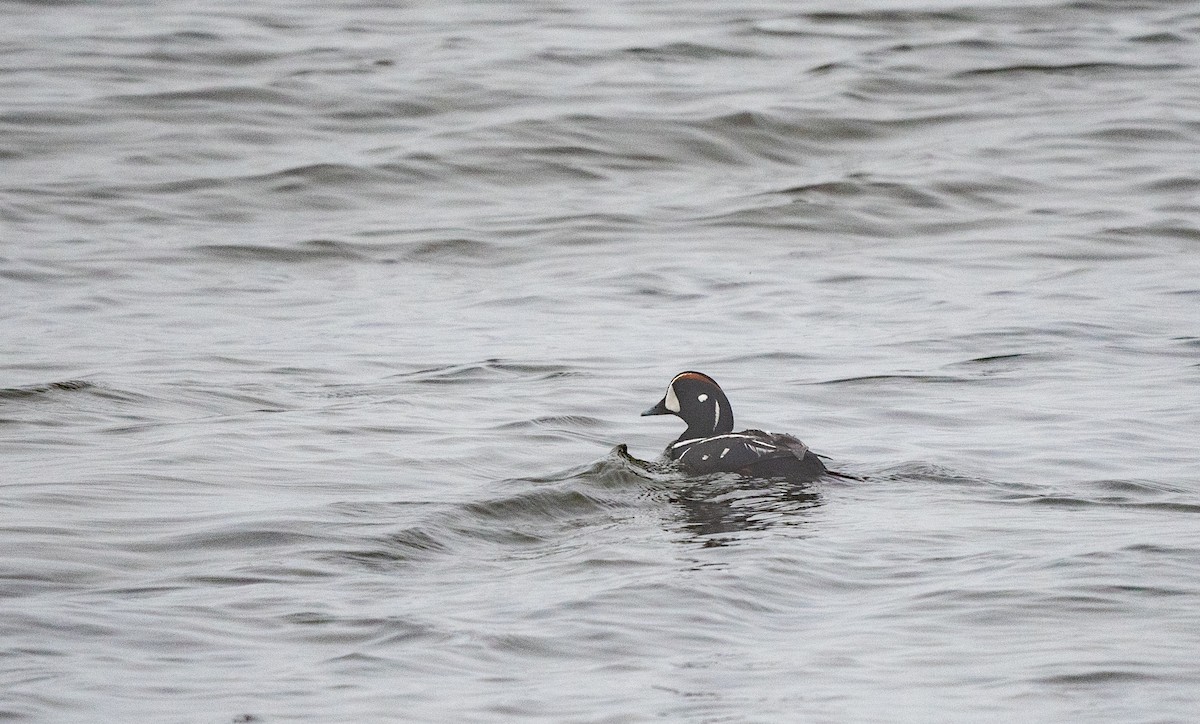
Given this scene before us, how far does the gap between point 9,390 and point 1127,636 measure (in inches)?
285

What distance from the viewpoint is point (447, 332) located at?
45.4ft

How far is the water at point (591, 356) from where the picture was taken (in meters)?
6.86

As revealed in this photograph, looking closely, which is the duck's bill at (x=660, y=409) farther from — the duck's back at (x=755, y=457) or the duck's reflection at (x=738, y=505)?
the duck's reflection at (x=738, y=505)

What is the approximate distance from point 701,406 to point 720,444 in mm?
560

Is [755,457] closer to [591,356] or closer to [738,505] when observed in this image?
[738,505]

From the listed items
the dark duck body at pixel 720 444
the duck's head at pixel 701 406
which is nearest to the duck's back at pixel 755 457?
the dark duck body at pixel 720 444

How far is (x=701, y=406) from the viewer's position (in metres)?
10.3

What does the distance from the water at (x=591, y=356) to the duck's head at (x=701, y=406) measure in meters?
0.40

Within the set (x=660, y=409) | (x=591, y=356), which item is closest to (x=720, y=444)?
(x=660, y=409)

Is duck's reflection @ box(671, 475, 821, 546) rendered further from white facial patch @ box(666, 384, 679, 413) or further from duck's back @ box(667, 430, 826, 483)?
white facial patch @ box(666, 384, 679, 413)

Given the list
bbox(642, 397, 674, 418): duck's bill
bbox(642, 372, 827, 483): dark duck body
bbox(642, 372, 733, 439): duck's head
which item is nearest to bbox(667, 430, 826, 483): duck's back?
bbox(642, 372, 827, 483): dark duck body

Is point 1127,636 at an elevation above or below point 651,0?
below

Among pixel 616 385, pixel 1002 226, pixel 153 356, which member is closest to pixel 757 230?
pixel 1002 226

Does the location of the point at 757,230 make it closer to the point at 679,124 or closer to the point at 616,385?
the point at 679,124
